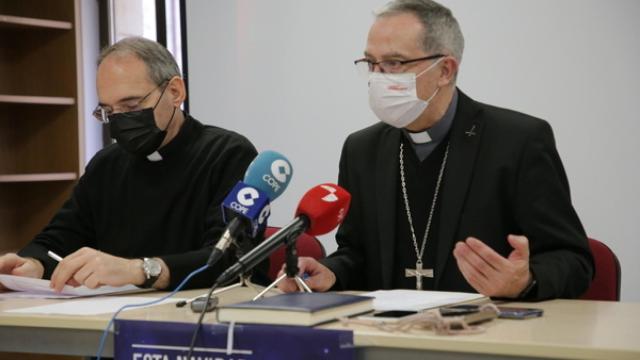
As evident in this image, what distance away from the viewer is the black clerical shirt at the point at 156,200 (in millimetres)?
3035

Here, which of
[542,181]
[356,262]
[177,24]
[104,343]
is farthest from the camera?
[177,24]

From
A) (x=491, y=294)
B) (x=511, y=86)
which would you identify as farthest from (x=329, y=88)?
(x=491, y=294)

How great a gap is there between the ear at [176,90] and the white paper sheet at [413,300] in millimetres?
1174

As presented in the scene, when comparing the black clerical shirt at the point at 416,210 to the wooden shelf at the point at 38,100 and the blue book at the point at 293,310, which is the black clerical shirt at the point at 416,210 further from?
the wooden shelf at the point at 38,100

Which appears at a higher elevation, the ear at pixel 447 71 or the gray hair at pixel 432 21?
the gray hair at pixel 432 21

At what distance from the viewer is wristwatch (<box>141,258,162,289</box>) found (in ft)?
8.16

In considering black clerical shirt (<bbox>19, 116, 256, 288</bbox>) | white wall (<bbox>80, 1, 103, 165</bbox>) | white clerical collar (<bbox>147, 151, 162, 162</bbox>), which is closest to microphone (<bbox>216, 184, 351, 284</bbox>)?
black clerical shirt (<bbox>19, 116, 256, 288</bbox>)

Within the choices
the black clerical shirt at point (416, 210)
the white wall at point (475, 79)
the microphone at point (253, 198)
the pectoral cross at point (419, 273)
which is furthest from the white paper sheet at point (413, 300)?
the white wall at point (475, 79)

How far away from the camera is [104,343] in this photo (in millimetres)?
1920

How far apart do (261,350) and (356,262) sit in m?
1.07

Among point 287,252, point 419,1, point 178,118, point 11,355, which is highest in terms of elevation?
point 419,1

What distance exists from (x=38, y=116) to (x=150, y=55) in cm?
256

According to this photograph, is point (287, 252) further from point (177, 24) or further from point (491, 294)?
point (177, 24)

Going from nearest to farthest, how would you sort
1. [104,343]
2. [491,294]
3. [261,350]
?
[261,350] < [104,343] < [491,294]
